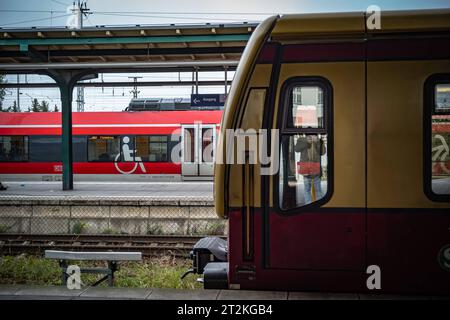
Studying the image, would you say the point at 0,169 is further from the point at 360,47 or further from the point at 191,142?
the point at 360,47

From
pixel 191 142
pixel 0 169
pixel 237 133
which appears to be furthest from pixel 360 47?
pixel 0 169

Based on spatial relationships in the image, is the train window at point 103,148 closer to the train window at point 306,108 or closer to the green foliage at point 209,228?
the green foliage at point 209,228

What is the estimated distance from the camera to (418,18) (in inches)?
164

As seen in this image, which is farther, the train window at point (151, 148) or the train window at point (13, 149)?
the train window at point (13, 149)

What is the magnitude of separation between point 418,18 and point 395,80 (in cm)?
62

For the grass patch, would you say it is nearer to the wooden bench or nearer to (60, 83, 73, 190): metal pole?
the wooden bench

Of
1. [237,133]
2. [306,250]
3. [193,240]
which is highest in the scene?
[237,133]

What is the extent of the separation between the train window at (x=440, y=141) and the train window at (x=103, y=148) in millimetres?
16080

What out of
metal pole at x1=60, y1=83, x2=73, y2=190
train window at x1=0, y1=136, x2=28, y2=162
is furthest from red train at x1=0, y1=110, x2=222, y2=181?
metal pole at x1=60, y1=83, x2=73, y2=190

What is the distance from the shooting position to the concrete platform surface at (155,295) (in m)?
4.22

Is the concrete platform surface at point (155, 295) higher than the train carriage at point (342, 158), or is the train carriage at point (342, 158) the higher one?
the train carriage at point (342, 158)

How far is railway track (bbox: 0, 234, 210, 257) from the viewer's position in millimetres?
9492

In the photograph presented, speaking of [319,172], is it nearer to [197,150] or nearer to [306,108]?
[306,108]

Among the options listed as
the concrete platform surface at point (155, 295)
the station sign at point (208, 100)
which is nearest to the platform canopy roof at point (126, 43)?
the station sign at point (208, 100)
